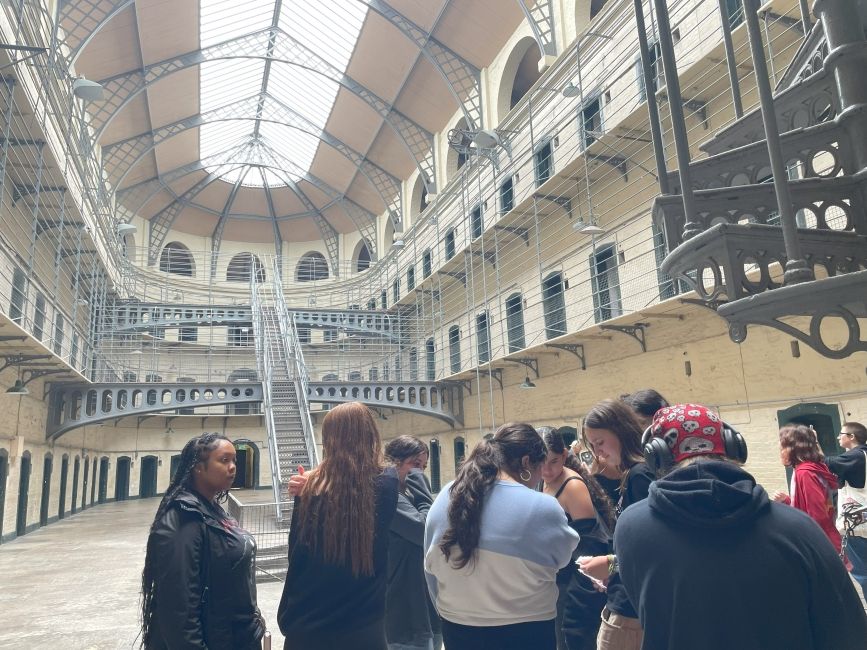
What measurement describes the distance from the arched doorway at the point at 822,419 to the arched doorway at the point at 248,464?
68.2 ft

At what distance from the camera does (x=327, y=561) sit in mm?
2016

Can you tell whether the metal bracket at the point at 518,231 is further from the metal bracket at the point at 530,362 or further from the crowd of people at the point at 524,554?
the crowd of people at the point at 524,554

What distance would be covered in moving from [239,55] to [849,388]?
16699 millimetres

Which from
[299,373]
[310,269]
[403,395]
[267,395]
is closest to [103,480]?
[299,373]

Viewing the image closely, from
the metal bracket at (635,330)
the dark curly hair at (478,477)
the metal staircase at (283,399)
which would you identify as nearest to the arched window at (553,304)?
the metal bracket at (635,330)

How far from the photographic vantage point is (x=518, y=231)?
13227mm

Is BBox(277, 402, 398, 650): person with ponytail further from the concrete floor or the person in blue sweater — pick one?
the concrete floor

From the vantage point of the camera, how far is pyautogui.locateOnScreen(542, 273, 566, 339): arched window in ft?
38.9

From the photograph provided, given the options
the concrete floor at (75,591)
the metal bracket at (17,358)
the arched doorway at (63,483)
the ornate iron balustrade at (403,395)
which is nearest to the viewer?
the concrete floor at (75,591)

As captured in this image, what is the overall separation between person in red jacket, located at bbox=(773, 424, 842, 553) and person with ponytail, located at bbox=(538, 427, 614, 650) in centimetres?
140

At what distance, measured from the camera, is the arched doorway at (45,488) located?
43.7 ft

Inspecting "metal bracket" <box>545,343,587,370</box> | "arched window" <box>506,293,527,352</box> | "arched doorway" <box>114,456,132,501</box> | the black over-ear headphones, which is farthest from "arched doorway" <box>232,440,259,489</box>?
the black over-ear headphones

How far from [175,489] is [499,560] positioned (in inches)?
46.1

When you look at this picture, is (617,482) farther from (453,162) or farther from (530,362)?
(453,162)
